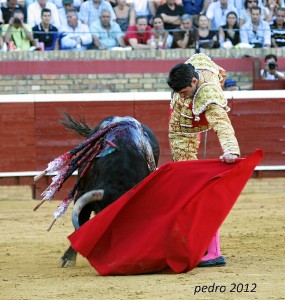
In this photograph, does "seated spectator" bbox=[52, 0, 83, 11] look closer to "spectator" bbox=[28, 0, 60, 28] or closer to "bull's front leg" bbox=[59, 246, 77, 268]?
"spectator" bbox=[28, 0, 60, 28]

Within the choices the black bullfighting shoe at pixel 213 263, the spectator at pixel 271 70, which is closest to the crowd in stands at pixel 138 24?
the spectator at pixel 271 70

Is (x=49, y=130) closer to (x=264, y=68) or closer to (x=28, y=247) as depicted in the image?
(x=264, y=68)

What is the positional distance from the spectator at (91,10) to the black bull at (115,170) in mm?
4981

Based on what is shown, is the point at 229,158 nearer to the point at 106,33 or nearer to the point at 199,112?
the point at 199,112

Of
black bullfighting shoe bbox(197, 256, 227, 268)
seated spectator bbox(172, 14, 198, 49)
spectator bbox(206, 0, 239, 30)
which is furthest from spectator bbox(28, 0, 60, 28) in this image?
black bullfighting shoe bbox(197, 256, 227, 268)

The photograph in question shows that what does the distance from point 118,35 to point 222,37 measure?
1270 millimetres

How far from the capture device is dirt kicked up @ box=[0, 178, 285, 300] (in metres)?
5.20

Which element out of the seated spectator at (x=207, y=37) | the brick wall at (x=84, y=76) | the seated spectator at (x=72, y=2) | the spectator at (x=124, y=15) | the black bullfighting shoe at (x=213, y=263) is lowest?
the black bullfighting shoe at (x=213, y=263)

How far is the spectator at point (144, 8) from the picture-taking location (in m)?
12.2

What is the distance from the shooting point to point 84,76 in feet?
39.3

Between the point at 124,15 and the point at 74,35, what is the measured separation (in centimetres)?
66

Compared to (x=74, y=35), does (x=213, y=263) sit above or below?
below

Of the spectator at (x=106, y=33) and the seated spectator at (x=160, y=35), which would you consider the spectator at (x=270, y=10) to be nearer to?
the seated spectator at (x=160, y=35)

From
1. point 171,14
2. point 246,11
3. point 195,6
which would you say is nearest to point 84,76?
point 171,14
